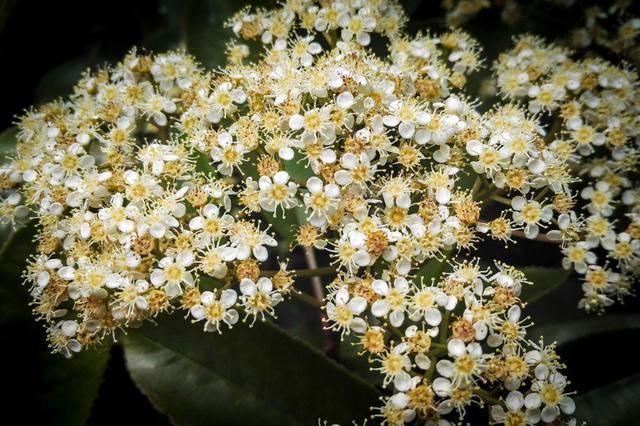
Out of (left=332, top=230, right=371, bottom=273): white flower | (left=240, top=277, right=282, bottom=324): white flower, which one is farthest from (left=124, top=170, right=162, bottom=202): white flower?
(left=332, top=230, right=371, bottom=273): white flower

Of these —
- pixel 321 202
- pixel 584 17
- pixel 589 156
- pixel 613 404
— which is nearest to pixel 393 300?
pixel 321 202

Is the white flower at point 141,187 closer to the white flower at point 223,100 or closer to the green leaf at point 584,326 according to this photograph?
the white flower at point 223,100

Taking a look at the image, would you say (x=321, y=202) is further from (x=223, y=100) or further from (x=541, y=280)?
(x=541, y=280)

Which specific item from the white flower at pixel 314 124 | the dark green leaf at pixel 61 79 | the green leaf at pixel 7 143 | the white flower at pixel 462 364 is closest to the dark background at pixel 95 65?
the dark green leaf at pixel 61 79

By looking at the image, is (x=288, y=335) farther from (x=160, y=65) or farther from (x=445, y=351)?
(x=160, y=65)

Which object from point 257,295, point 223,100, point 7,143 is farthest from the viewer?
point 7,143

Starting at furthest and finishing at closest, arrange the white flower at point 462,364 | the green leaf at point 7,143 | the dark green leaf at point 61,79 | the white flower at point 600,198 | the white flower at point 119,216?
the dark green leaf at point 61,79 → the green leaf at point 7,143 → the white flower at point 600,198 → the white flower at point 119,216 → the white flower at point 462,364
